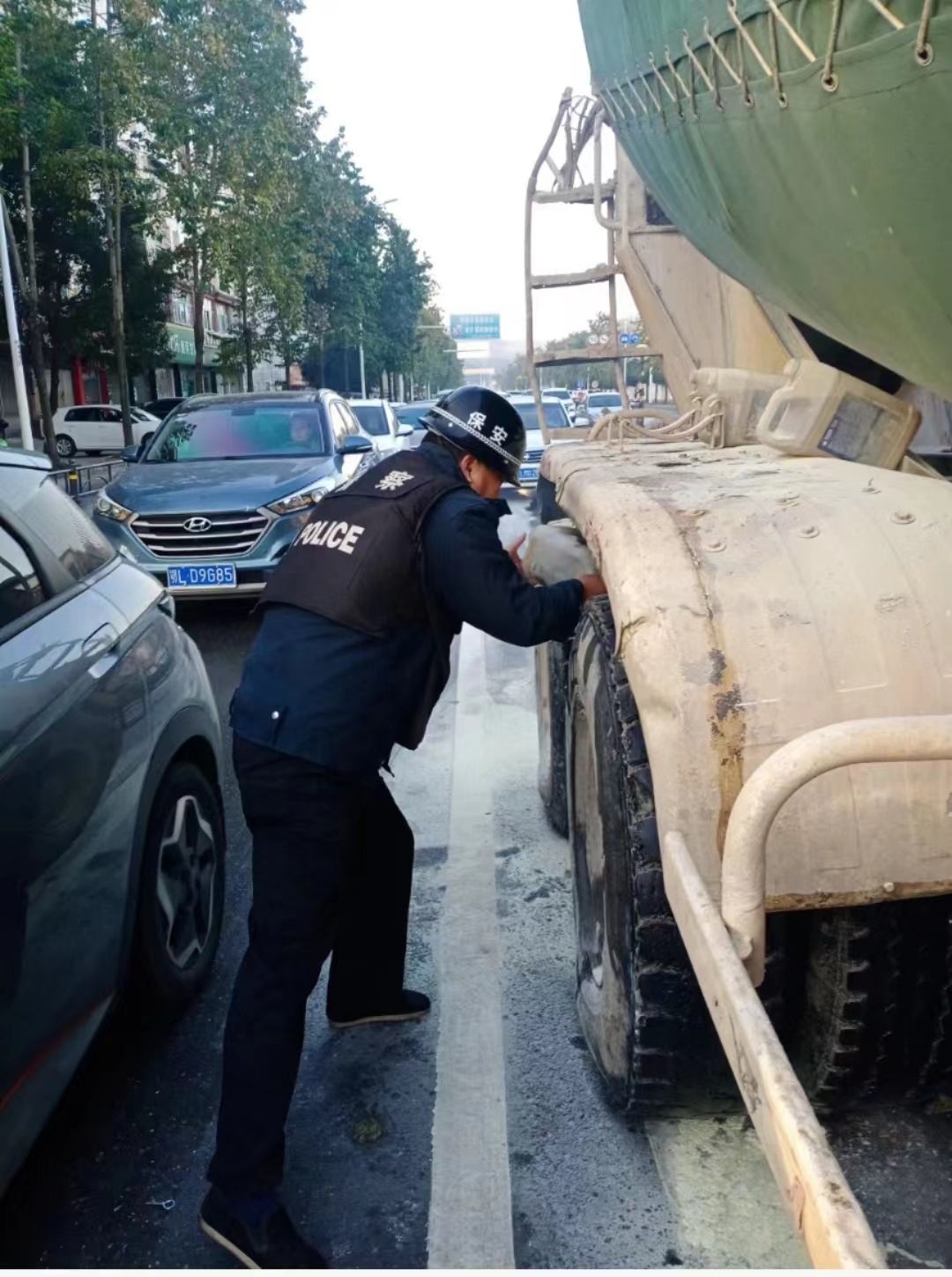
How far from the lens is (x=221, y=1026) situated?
340 cm

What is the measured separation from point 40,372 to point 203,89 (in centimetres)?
721

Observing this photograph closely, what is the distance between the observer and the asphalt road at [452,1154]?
2.49m

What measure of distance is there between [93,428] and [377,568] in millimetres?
35132

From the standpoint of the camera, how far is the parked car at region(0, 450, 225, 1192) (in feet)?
7.49

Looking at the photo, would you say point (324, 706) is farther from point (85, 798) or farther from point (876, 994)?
point (876, 994)

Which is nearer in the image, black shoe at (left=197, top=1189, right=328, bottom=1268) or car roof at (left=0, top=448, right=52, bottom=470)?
black shoe at (left=197, top=1189, right=328, bottom=1268)

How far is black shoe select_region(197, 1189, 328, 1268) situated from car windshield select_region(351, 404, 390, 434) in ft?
52.8

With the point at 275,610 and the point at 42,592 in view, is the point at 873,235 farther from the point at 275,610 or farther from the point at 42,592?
the point at 42,592

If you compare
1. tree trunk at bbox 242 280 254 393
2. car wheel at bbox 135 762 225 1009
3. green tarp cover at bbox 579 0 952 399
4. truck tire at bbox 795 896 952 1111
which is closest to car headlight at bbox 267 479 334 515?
car wheel at bbox 135 762 225 1009

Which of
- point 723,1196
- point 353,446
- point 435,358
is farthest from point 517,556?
point 435,358

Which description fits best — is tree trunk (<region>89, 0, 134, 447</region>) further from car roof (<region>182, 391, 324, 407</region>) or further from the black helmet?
the black helmet

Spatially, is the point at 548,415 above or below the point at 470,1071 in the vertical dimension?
above

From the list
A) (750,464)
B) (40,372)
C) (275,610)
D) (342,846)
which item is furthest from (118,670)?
(40,372)

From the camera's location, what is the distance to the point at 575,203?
5281mm
